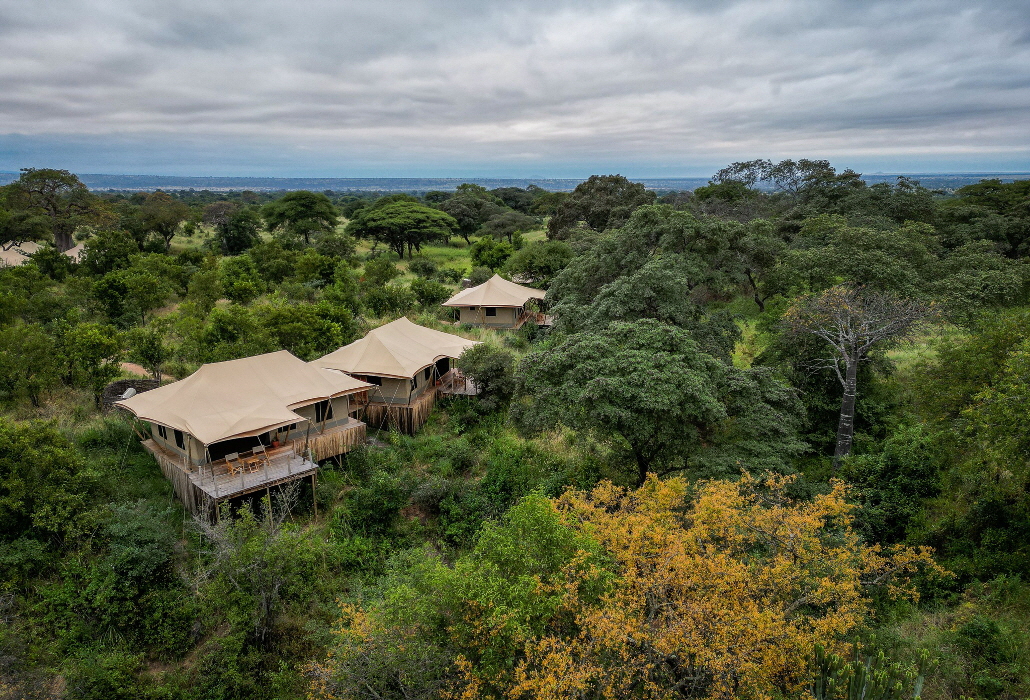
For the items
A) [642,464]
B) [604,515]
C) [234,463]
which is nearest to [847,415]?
[642,464]

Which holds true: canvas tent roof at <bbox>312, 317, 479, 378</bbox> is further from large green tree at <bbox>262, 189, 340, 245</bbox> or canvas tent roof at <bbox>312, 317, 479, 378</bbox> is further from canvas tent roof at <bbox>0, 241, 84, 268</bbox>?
large green tree at <bbox>262, 189, 340, 245</bbox>

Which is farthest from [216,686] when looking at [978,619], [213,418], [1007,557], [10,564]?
[1007,557]

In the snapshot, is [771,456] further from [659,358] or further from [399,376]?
[399,376]

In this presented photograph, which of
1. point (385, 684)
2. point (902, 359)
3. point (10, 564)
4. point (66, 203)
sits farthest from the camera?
point (66, 203)

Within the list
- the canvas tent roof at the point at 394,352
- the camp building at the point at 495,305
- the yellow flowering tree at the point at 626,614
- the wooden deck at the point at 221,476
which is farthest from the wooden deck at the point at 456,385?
the yellow flowering tree at the point at 626,614

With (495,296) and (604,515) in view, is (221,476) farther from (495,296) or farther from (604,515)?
(495,296)

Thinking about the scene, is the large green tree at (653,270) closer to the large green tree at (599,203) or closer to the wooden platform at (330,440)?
the wooden platform at (330,440)
